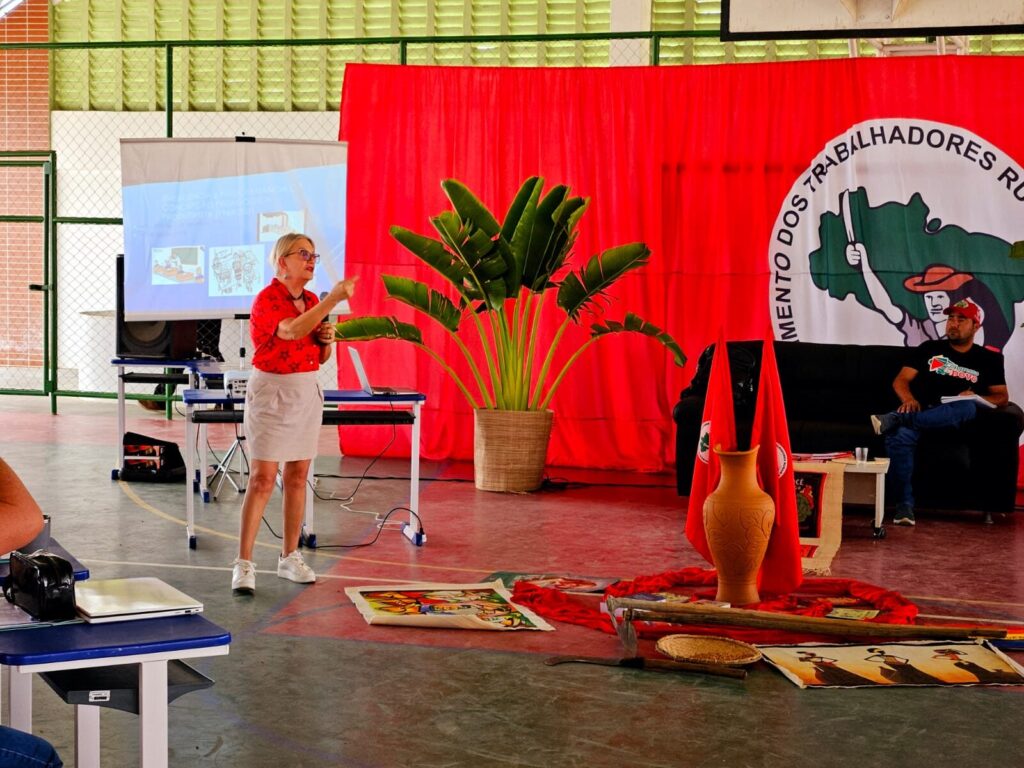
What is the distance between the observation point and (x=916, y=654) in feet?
13.5

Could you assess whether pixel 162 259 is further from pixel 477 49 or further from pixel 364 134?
pixel 477 49

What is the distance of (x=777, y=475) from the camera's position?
188 inches

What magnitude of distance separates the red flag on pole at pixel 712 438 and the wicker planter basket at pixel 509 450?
2.73m

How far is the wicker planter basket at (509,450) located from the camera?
771 cm

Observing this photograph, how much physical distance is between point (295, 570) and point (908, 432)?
3818 mm

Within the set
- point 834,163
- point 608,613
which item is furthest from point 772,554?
point 834,163

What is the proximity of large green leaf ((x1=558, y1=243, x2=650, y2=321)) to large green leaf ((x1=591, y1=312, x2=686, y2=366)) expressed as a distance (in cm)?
22

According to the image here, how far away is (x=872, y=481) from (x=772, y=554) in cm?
199

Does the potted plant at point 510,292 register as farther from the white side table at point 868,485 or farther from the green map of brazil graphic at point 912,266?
the white side table at point 868,485

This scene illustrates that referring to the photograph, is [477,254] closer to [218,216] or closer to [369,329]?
[369,329]

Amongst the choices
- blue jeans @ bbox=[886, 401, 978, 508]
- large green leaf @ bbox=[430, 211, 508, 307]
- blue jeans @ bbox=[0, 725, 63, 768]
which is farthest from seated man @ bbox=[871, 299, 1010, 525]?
blue jeans @ bbox=[0, 725, 63, 768]

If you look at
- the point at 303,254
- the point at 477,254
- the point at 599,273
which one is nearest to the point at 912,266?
the point at 599,273

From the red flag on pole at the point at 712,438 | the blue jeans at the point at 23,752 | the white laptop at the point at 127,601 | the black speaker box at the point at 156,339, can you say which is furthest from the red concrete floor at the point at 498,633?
the blue jeans at the point at 23,752

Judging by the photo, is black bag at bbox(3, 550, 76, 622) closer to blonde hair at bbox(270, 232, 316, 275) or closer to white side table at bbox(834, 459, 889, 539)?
blonde hair at bbox(270, 232, 316, 275)
